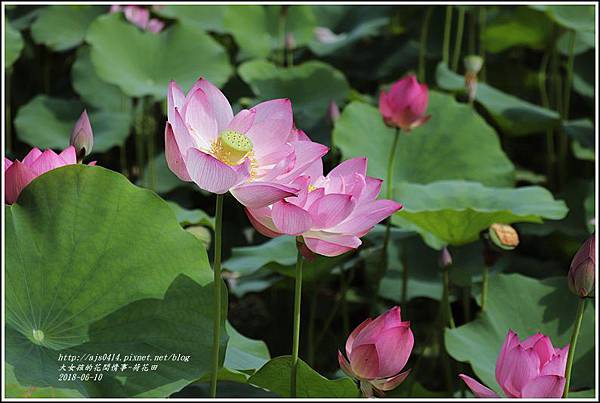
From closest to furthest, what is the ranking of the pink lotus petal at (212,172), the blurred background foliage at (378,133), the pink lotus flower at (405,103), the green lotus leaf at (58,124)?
the pink lotus petal at (212,172) → the blurred background foliage at (378,133) → the pink lotus flower at (405,103) → the green lotus leaf at (58,124)

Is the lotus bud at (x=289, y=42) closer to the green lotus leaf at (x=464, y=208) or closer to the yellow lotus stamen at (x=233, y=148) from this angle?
the green lotus leaf at (x=464, y=208)

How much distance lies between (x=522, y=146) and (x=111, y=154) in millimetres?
1195

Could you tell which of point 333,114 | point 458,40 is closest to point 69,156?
point 333,114

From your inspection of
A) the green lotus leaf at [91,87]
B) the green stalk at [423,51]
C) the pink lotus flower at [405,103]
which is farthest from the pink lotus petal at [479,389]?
the green lotus leaf at [91,87]

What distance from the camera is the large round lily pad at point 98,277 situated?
2.59 ft

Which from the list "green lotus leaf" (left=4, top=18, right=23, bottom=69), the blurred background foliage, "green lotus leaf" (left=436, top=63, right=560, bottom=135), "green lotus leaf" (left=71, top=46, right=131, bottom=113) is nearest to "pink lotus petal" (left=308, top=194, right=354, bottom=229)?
the blurred background foliage

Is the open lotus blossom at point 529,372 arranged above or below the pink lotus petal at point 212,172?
below

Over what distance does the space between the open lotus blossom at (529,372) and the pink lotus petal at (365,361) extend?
0.30 feet

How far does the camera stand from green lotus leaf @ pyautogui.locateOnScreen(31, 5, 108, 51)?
2535 millimetres

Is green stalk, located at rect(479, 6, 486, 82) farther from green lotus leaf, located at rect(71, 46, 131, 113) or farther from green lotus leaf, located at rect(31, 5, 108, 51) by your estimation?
green lotus leaf, located at rect(31, 5, 108, 51)

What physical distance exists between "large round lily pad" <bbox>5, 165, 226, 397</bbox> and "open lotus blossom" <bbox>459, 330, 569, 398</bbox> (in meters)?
0.26

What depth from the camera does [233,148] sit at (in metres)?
0.76

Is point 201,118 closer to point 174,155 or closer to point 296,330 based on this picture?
point 174,155

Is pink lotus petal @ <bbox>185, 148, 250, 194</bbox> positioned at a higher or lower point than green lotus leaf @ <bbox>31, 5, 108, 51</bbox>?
higher
